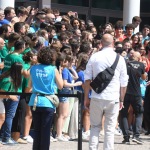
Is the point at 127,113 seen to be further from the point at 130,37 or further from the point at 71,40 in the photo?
the point at 130,37

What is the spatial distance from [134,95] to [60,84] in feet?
10.5

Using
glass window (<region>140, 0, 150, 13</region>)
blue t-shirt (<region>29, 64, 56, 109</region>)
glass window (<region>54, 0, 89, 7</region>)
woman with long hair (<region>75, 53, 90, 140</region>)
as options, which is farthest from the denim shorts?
glass window (<region>140, 0, 150, 13</region>)

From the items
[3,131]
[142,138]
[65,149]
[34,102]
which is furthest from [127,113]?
[34,102]

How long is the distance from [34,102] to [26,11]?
5.84 meters

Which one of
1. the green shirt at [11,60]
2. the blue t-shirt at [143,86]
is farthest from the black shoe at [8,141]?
the blue t-shirt at [143,86]

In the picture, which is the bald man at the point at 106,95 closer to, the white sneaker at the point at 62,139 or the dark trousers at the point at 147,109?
the white sneaker at the point at 62,139

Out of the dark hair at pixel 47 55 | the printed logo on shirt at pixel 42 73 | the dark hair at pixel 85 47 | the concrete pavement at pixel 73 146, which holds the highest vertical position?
the dark hair at pixel 85 47

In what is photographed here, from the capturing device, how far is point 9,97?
11289 millimetres

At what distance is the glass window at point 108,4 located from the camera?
25991 millimetres

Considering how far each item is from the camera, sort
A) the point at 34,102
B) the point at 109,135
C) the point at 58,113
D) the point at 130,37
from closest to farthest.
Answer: the point at 34,102, the point at 109,135, the point at 58,113, the point at 130,37

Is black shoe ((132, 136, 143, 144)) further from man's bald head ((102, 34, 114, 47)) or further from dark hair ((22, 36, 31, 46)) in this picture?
man's bald head ((102, 34, 114, 47))

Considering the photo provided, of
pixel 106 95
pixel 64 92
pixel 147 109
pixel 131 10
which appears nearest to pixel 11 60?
pixel 64 92

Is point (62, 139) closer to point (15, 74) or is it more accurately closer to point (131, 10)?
point (15, 74)

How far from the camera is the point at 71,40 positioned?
43.0 ft
